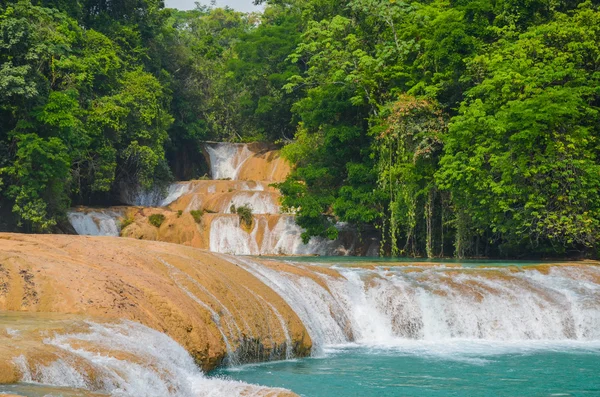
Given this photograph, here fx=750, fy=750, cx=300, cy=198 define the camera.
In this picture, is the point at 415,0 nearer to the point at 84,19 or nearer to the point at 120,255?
the point at 84,19

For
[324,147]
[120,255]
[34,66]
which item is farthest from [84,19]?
[120,255]

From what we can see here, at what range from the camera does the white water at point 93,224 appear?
1186 inches

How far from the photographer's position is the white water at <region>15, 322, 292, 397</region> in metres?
7.59

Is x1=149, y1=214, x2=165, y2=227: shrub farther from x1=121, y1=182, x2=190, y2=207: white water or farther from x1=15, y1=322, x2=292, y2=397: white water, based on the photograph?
x1=15, y1=322, x2=292, y2=397: white water

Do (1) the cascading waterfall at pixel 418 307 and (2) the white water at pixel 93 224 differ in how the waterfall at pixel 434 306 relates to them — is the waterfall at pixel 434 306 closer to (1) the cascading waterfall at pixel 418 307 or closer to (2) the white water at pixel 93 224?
(1) the cascading waterfall at pixel 418 307

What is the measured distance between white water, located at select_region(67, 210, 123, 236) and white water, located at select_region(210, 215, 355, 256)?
13.2 ft

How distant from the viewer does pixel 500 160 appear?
76.0 feet

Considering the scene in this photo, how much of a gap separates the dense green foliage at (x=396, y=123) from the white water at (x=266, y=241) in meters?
1.02

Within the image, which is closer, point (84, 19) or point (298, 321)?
point (298, 321)

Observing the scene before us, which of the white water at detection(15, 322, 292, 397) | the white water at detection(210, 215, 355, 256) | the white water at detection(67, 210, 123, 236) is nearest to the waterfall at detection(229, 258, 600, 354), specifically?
the white water at detection(15, 322, 292, 397)

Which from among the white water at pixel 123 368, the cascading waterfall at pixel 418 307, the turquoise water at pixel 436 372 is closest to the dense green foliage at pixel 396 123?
the cascading waterfall at pixel 418 307

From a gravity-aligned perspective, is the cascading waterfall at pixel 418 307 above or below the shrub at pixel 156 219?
below

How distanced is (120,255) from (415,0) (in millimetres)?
22553

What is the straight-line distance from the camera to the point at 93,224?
30.3m
